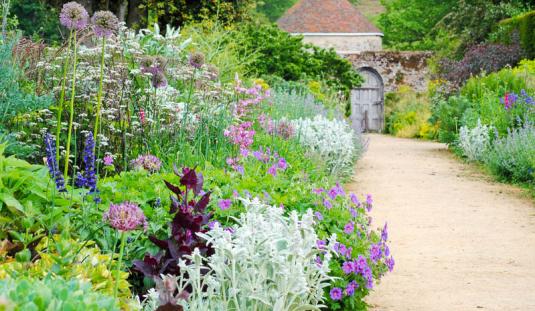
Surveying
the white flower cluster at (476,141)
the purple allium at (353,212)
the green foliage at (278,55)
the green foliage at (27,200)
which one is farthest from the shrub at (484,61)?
the green foliage at (27,200)

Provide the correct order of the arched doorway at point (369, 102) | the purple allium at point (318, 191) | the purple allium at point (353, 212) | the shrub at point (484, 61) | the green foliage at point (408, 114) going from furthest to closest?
the arched doorway at point (369, 102), the green foliage at point (408, 114), the shrub at point (484, 61), the purple allium at point (318, 191), the purple allium at point (353, 212)

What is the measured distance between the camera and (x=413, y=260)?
6.20 m

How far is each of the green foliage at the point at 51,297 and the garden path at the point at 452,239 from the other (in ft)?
9.77

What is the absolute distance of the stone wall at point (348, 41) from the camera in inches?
1351

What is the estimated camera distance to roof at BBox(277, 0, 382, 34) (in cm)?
3434

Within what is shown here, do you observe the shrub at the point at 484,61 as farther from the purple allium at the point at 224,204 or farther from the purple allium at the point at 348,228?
the purple allium at the point at 224,204

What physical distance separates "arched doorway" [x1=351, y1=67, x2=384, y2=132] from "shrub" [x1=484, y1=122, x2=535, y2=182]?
16288 millimetres

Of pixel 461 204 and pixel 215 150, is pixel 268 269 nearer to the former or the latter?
pixel 215 150

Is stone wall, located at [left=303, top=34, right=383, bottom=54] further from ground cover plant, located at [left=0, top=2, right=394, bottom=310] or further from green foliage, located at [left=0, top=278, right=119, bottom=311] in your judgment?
green foliage, located at [left=0, top=278, right=119, bottom=311]

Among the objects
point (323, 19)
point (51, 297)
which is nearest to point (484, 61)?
point (323, 19)

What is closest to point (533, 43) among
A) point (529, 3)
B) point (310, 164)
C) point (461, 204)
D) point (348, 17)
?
point (529, 3)

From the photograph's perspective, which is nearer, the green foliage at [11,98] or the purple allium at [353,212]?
the purple allium at [353,212]

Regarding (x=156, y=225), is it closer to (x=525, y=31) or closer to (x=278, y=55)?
(x=278, y=55)

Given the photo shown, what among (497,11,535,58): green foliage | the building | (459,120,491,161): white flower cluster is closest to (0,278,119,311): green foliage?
(459,120,491,161): white flower cluster
